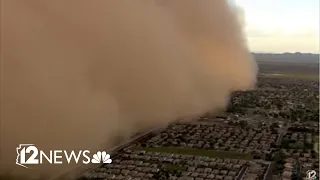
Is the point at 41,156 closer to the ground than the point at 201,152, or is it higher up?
higher up

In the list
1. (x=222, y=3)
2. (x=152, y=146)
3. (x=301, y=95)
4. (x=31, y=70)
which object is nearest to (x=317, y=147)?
(x=152, y=146)

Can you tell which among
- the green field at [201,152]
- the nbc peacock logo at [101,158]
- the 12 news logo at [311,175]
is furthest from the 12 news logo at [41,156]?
the 12 news logo at [311,175]

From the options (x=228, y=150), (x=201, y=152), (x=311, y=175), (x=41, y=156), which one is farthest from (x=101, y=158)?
(x=311, y=175)

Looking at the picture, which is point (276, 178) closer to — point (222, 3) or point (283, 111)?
point (222, 3)

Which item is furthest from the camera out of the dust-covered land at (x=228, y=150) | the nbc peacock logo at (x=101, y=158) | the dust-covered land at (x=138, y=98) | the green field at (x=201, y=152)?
the green field at (x=201, y=152)

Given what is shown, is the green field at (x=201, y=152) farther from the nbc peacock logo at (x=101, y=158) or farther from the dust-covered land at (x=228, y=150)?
the nbc peacock logo at (x=101, y=158)

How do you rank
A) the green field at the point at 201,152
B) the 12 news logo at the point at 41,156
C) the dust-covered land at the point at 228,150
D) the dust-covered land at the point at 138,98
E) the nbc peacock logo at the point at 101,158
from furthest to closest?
1. the green field at the point at 201,152
2. the nbc peacock logo at the point at 101,158
3. the dust-covered land at the point at 228,150
4. the dust-covered land at the point at 138,98
5. the 12 news logo at the point at 41,156

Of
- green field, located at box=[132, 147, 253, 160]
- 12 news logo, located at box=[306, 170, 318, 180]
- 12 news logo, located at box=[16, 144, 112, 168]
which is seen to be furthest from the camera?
green field, located at box=[132, 147, 253, 160]

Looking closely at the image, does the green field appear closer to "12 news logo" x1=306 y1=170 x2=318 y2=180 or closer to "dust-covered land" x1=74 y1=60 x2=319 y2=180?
"dust-covered land" x1=74 y1=60 x2=319 y2=180

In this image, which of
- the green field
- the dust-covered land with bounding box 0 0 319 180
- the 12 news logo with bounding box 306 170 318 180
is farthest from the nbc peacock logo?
the 12 news logo with bounding box 306 170 318 180

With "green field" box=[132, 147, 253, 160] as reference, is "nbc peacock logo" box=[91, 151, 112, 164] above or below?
above

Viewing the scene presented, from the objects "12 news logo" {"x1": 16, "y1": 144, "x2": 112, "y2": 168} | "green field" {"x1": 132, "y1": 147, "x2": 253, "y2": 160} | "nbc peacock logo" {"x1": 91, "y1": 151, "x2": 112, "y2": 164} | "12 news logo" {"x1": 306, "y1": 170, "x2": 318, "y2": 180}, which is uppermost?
"12 news logo" {"x1": 16, "y1": 144, "x2": 112, "y2": 168}

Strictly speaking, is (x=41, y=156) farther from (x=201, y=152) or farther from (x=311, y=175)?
(x=311, y=175)
